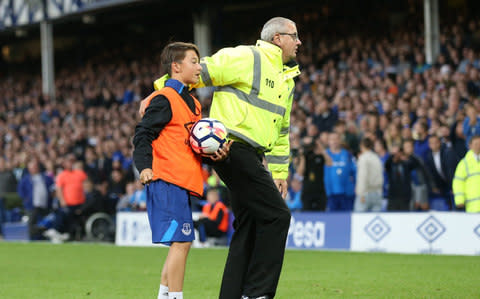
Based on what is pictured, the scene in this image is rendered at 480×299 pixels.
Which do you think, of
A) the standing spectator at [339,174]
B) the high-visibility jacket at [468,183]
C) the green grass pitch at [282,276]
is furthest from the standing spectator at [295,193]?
the high-visibility jacket at [468,183]

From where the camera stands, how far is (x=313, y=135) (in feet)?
61.6

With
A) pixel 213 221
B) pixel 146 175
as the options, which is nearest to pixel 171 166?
pixel 146 175

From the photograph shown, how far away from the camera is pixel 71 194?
22.7m

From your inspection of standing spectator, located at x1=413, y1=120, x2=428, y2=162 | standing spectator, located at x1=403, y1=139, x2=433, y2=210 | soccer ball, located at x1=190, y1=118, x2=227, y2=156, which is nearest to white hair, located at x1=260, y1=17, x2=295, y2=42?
soccer ball, located at x1=190, y1=118, x2=227, y2=156

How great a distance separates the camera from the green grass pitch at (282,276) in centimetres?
929

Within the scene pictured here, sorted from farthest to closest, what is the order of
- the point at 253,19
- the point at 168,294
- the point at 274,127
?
the point at 253,19
the point at 274,127
the point at 168,294

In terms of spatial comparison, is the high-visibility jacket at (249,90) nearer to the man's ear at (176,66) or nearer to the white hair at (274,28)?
the white hair at (274,28)

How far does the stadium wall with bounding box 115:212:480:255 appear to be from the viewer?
14227 mm

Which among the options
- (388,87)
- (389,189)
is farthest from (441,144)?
(388,87)

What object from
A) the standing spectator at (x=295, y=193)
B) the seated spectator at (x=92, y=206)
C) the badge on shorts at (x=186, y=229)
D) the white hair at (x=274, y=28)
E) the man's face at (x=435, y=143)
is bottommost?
the seated spectator at (x=92, y=206)

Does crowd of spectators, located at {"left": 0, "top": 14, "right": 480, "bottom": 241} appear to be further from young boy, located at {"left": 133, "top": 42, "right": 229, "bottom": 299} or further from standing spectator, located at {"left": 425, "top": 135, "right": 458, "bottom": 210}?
young boy, located at {"left": 133, "top": 42, "right": 229, "bottom": 299}

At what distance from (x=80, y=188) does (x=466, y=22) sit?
11.1 metres

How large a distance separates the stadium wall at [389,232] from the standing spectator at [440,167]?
1.54 metres

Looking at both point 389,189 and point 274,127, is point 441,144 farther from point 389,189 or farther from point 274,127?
point 274,127
